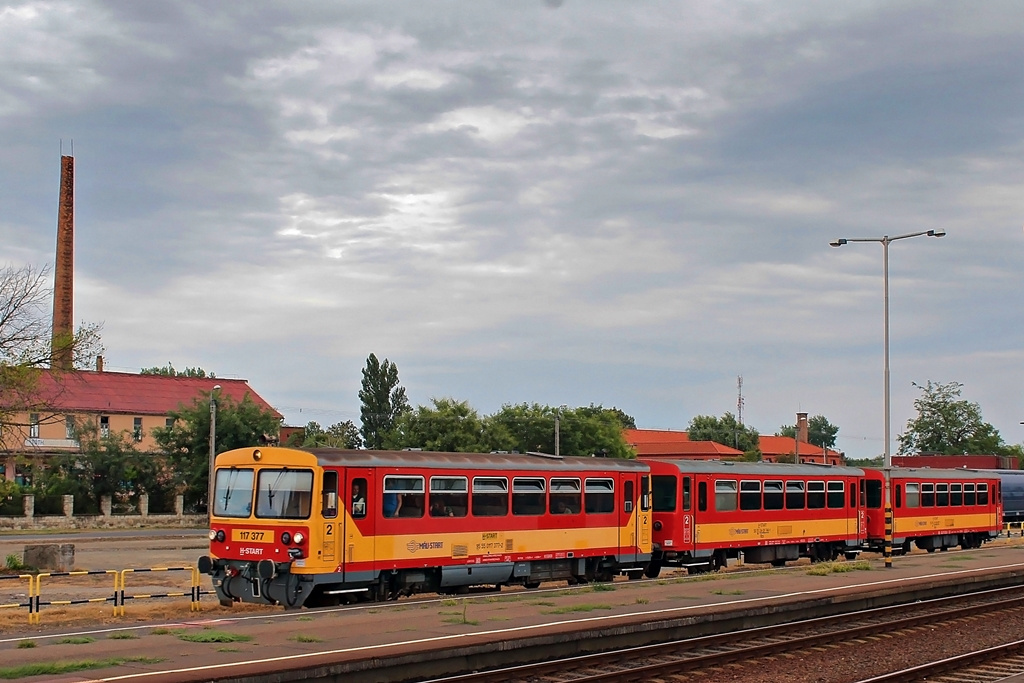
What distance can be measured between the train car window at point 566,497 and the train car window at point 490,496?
1.47 metres

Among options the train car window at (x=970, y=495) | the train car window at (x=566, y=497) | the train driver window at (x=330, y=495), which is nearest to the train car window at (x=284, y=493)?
the train driver window at (x=330, y=495)

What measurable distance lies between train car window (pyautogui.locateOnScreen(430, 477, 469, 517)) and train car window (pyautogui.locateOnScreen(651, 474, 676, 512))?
662 cm

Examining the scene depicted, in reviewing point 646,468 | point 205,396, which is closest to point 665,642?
point 646,468

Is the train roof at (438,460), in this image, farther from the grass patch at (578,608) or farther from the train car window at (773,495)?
the train car window at (773,495)

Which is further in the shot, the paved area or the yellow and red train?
the yellow and red train

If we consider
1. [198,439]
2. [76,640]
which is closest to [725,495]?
[76,640]

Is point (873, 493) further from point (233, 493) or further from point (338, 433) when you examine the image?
point (338, 433)

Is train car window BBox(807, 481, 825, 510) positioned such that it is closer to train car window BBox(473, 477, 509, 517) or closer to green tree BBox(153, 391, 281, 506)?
train car window BBox(473, 477, 509, 517)

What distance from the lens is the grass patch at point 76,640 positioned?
1462 cm

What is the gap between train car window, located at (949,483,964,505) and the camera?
39.4 m

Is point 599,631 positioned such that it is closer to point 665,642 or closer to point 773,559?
point 665,642

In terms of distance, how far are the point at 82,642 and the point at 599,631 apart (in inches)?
282

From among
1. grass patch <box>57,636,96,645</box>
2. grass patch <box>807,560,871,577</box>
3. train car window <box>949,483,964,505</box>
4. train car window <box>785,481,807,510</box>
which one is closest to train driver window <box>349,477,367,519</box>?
grass patch <box>57,636,96,645</box>

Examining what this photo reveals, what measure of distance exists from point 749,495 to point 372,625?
15.4 metres
